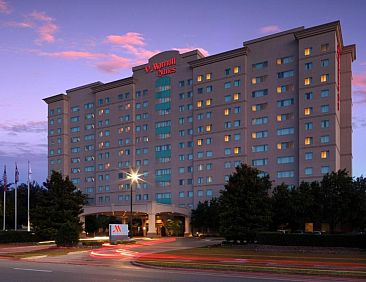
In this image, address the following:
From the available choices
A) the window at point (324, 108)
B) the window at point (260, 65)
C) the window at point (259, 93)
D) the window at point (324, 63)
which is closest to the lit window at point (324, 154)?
the window at point (324, 108)

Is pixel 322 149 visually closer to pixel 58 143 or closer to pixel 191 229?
pixel 191 229

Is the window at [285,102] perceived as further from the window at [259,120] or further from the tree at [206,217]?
the tree at [206,217]

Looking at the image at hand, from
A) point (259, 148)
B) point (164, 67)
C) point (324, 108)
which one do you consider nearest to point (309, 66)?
point (324, 108)

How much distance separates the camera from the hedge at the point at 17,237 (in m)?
61.7

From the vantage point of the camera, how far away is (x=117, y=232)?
183ft

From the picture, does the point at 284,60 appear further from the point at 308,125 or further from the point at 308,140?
the point at 308,140

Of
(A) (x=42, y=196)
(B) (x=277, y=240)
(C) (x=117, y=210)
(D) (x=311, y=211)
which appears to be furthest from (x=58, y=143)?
(B) (x=277, y=240)

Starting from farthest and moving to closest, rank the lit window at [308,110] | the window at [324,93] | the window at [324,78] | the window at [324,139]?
the lit window at [308,110] < the window at [324,78] < the window at [324,93] < the window at [324,139]

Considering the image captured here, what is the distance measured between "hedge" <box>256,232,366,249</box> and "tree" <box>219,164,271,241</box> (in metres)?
3.68

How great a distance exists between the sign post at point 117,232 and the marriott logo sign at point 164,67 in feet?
217

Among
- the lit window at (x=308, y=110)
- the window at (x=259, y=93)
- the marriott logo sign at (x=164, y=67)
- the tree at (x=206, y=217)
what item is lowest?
the tree at (x=206, y=217)

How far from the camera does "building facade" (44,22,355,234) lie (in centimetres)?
9350

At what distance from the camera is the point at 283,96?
98938 millimetres

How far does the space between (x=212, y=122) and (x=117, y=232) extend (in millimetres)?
56001
